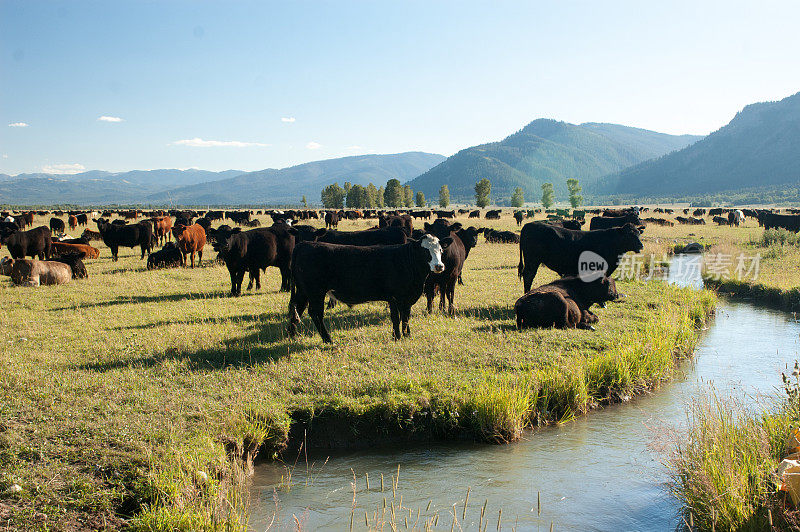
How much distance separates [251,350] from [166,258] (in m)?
13.6

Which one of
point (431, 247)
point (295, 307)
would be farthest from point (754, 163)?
point (295, 307)

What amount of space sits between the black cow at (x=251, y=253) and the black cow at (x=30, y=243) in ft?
32.0

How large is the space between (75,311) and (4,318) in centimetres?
135

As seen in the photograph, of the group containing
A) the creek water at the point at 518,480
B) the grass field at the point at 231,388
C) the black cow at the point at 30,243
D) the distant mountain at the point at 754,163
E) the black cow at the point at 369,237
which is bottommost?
the creek water at the point at 518,480

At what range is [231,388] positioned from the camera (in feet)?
24.5

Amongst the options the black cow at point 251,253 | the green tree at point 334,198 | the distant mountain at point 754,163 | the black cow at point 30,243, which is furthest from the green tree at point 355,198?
the black cow at point 251,253

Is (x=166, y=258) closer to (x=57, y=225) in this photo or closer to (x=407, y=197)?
(x=57, y=225)

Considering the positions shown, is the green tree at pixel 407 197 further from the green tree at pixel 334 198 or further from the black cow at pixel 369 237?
the black cow at pixel 369 237

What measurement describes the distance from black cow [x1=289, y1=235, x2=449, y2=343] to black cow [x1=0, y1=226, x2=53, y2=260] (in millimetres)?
15483

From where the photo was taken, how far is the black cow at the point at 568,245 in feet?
45.4

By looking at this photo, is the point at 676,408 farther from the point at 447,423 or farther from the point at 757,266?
the point at 757,266

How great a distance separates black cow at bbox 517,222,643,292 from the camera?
13.8 meters

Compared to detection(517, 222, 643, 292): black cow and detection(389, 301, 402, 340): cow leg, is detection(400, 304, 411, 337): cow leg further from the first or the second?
detection(517, 222, 643, 292): black cow

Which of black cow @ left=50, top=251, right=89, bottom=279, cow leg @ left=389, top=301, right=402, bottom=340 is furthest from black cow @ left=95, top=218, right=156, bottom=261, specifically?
cow leg @ left=389, top=301, right=402, bottom=340
